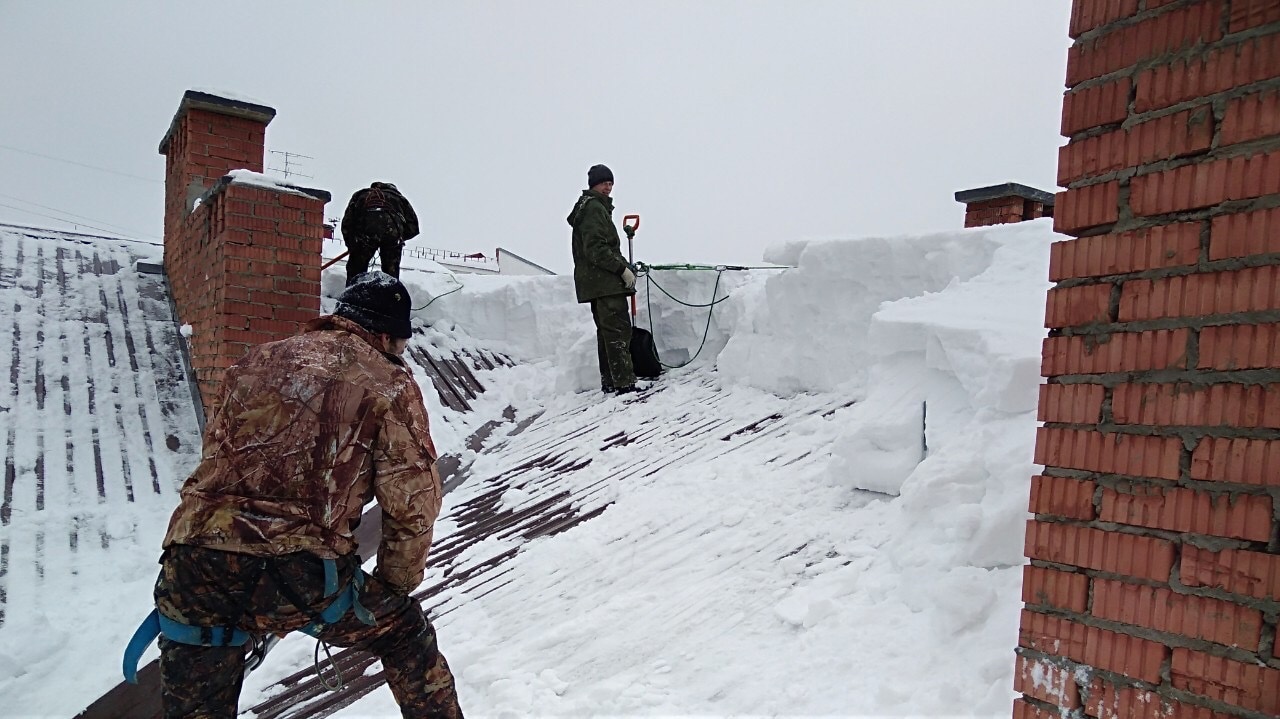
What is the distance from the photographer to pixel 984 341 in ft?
12.1

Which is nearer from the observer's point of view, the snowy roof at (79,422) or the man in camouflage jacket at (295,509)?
the man in camouflage jacket at (295,509)

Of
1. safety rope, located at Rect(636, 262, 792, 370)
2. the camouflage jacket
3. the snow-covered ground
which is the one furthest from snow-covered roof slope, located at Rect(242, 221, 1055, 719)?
safety rope, located at Rect(636, 262, 792, 370)

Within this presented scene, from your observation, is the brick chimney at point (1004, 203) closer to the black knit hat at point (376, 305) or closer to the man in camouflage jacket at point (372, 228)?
the man in camouflage jacket at point (372, 228)

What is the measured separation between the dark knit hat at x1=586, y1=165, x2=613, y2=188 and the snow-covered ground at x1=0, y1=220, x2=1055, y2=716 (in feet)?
6.37

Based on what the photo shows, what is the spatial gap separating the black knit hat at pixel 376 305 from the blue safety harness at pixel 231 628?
0.74m

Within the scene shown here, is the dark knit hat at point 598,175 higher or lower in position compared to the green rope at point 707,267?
higher

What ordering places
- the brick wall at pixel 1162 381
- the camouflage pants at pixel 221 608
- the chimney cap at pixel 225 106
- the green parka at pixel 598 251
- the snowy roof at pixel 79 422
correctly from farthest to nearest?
the green parka at pixel 598 251 < the chimney cap at pixel 225 106 < the snowy roof at pixel 79 422 < the camouflage pants at pixel 221 608 < the brick wall at pixel 1162 381

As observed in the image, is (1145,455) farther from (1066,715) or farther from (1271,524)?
(1066,715)

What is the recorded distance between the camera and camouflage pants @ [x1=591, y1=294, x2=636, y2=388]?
7004 millimetres

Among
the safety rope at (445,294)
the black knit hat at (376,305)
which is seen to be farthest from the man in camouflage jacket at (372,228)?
the safety rope at (445,294)

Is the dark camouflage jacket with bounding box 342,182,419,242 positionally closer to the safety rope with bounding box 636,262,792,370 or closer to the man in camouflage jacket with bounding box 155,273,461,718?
the man in camouflage jacket with bounding box 155,273,461,718

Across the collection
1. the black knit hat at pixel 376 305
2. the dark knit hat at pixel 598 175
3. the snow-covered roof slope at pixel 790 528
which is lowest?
the snow-covered roof slope at pixel 790 528

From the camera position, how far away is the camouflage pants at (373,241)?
9.89 feet

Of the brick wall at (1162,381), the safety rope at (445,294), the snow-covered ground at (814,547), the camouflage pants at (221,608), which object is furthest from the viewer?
the safety rope at (445,294)
